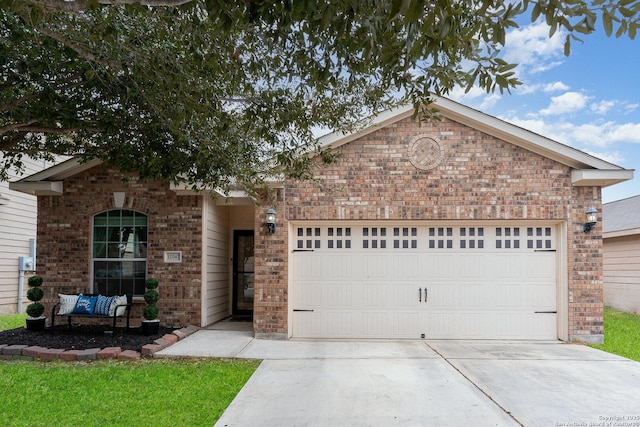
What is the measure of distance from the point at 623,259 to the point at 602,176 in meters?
8.22

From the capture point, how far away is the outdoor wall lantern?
29.2 ft

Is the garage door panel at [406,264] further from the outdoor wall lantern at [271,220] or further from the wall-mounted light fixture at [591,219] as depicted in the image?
the wall-mounted light fixture at [591,219]

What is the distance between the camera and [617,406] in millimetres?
5148

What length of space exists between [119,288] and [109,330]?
1.07 metres

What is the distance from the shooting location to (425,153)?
902cm

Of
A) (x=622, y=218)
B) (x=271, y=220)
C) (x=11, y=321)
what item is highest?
(x=622, y=218)

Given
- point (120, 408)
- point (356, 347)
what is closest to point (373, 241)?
point (356, 347)

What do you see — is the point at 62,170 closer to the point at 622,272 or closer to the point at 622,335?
the point at 622,335

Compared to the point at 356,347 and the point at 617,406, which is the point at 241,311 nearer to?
the point at 356,347

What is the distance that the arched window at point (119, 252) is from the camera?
9.85 m

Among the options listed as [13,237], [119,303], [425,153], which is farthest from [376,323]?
[13,237]

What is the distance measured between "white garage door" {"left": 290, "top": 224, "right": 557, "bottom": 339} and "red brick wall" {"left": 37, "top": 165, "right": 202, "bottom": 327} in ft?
6.96

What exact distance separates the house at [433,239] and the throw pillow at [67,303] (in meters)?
1.55

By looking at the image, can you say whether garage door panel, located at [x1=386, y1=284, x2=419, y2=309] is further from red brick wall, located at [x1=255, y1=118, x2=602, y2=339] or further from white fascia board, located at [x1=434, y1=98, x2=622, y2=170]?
white fascia board, located at [x1=434, y1=98, x2=622, y2=170]
